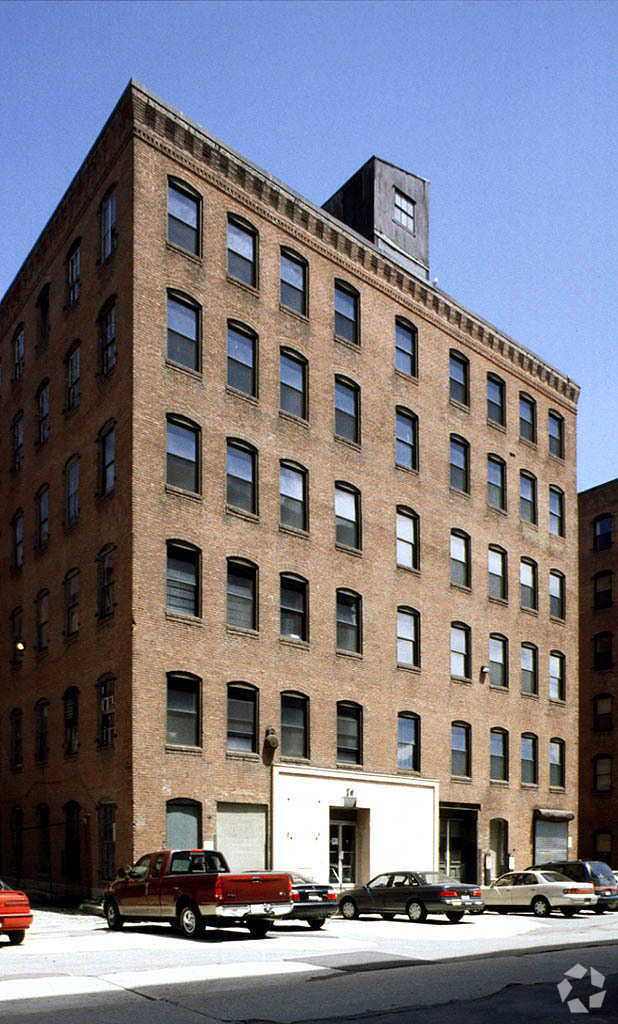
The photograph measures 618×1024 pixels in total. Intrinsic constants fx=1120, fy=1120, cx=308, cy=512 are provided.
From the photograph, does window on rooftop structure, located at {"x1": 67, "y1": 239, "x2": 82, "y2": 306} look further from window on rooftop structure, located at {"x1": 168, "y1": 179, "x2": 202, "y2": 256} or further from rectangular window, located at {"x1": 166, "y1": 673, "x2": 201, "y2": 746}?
rectangular window, located at {"x1": 166, "y1": 673, "x2": 201, "y2": 746}

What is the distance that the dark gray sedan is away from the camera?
27.8m

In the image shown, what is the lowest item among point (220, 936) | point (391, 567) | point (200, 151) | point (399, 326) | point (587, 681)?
point (220, 936)

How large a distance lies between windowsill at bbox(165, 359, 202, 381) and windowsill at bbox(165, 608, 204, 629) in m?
7.12

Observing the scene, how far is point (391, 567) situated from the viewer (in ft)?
130

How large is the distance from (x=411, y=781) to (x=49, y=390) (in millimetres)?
18556

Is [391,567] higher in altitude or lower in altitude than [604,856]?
higher

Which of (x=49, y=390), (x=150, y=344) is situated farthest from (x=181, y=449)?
(x=49, y=390)

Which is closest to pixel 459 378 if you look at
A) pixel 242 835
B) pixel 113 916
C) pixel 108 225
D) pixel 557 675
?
pixel 557 675

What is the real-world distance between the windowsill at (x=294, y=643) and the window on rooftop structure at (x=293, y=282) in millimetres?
11095

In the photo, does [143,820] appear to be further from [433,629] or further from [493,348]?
[493,348]

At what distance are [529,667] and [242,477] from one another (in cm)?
1750

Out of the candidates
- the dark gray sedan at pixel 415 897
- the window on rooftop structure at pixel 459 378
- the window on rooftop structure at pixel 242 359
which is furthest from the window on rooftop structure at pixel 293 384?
the dark gray sedan at pixel 415 897

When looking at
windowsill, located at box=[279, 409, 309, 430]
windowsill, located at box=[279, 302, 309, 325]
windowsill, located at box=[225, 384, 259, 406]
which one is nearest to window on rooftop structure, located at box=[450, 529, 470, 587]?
windowsill, located at box=[279, 409, 309, 430]

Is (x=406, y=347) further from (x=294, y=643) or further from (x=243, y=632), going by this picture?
(x=243, y=632)
